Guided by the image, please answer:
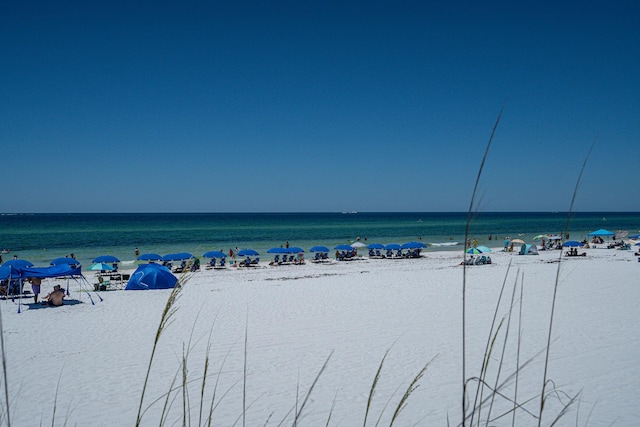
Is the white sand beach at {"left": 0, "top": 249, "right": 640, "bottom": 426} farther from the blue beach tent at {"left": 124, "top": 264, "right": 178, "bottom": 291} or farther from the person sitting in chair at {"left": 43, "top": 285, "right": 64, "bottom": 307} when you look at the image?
the blue beach tent at {"left": 124, "top": 264, "right": 178, "bottom": 291}

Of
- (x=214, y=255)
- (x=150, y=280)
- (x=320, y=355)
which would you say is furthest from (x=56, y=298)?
(x=214, y=255)

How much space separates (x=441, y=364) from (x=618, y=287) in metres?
9.99

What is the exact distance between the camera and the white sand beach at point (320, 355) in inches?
208

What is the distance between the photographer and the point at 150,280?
14969 mm

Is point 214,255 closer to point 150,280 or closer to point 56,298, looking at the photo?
point 150,280

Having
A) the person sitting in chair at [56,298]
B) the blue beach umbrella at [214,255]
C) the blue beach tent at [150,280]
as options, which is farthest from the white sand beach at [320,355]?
the blue beach umbrella at [214,255]

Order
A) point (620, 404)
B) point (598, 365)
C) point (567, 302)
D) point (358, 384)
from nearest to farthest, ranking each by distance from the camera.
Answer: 1. point (620, 404)
2. point (358, 384)
3. point (598, 365)
4. point (567, 302)

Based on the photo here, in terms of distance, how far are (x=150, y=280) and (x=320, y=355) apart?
9851mm

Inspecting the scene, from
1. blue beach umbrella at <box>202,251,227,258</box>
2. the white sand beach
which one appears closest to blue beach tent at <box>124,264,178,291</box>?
the white sand beach

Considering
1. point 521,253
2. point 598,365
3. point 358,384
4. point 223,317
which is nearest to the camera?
point 358,384

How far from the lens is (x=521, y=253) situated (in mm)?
27266

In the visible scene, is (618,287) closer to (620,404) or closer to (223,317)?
(620,404)

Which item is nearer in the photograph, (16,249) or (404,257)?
(404,257)

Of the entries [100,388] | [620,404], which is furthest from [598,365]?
[100,388]
